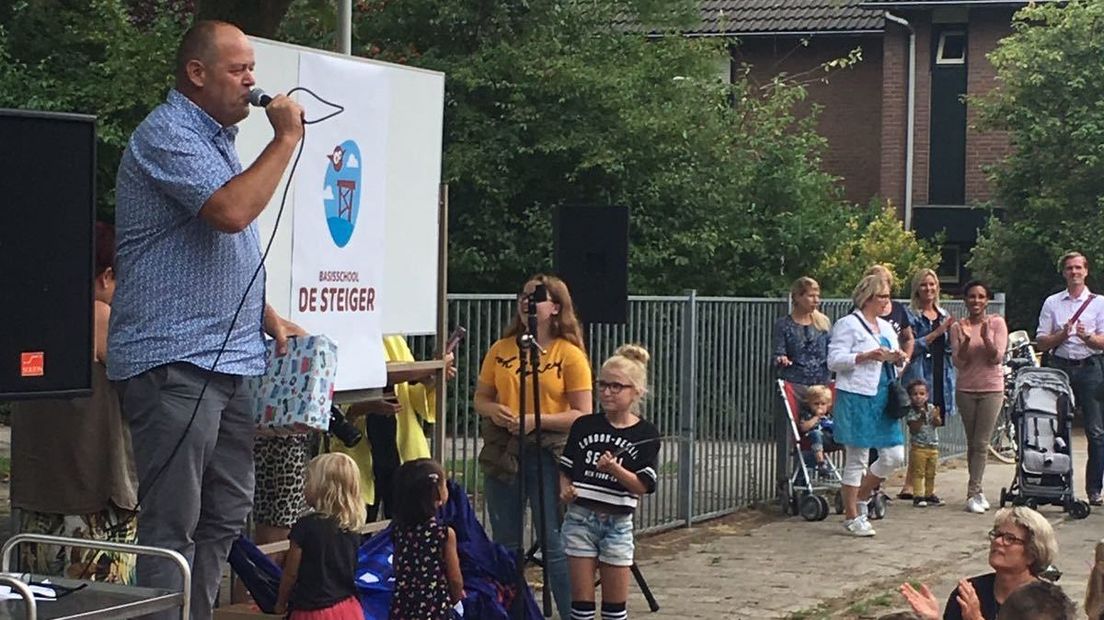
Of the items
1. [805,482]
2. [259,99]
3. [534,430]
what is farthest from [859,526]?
[259,99]

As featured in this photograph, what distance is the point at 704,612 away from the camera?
9.22 m

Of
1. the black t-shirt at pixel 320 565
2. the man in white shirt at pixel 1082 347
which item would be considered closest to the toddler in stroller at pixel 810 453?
the man in white shirt at pixel 1082 347

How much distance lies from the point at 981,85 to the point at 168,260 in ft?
84.9

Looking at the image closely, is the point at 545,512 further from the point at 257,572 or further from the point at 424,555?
the point at 257,572

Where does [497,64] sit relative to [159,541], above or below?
above

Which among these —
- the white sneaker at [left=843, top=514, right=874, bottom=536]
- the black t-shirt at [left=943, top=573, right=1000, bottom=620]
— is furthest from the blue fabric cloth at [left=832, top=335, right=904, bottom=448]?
the black t-shirt at [left=943, top=573, right=1000, bottom=620]

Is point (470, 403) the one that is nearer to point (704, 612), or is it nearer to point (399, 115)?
point (704, 612)

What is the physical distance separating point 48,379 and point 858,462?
28.9ft

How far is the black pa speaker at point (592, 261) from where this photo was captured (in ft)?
32.4

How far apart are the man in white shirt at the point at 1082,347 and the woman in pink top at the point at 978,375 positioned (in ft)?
1.64

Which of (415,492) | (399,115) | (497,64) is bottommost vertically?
(415,492)

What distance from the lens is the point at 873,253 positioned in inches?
945

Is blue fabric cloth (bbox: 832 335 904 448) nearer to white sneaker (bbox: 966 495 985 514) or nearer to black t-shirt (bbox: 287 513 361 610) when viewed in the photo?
white sneaker (bbox: 966 495 985 514)

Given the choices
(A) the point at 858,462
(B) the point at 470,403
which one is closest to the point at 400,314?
(B) the point at 470,403
